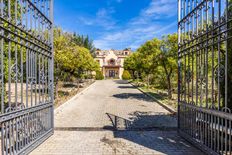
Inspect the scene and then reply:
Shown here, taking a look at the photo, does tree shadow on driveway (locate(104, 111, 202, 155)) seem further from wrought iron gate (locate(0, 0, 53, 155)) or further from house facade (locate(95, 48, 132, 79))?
house facade (locate(95, 48, 132, 79))

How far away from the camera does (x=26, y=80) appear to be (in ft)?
14.9

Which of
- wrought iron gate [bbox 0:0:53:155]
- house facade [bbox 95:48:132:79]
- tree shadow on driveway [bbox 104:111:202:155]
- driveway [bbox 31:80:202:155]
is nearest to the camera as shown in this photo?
wrought iron gate [bbox 0:0:53:155]

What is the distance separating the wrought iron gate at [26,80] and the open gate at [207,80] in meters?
3.75

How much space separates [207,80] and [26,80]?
3971 millimetres

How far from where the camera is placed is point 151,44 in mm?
14094

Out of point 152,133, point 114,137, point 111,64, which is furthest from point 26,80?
point 111,64

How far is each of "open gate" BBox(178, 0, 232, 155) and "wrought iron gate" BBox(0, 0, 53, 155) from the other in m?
3.75

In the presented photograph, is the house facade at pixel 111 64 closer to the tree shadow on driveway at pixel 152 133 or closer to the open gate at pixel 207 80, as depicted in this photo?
the tree shadow on driveway at pixel 152 133

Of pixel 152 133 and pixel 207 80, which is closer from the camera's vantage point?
pixel 207 80

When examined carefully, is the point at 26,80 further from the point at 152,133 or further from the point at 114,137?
the point at 152,133

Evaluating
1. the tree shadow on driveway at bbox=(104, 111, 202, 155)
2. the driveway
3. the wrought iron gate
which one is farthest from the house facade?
the wrought iron gate

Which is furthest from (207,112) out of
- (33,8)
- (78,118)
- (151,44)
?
(151,44)

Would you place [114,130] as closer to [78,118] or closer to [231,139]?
[78,118]

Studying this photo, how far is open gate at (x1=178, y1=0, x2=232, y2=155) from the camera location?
3.73 meters
